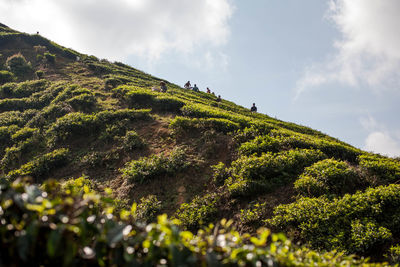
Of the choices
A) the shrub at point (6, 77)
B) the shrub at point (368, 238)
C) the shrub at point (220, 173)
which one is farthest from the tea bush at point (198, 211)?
the shrub at point (6, 77)

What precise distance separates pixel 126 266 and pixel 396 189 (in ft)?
27.6

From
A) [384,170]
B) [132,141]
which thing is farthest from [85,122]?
[384,170]

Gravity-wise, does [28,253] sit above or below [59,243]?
below

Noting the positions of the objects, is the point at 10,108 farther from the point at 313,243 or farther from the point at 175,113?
the point at 313,243

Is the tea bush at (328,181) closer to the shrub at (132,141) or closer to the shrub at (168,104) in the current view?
the shrub at (132,141)

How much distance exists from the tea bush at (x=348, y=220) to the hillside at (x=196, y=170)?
3 cm

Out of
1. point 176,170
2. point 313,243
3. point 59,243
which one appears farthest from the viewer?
point 176,170

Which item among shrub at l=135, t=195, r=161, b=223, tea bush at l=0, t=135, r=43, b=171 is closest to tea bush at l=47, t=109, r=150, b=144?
tea bush at l=0, t=135, r=43, b=171

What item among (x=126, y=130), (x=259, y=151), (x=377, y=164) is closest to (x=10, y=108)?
(x=126, y=130)

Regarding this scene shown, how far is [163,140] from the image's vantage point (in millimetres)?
13688

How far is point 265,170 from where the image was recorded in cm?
977

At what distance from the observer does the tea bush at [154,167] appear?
10695 mm

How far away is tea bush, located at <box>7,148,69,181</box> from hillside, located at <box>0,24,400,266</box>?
44 millimetres

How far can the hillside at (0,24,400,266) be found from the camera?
23.3 feet
